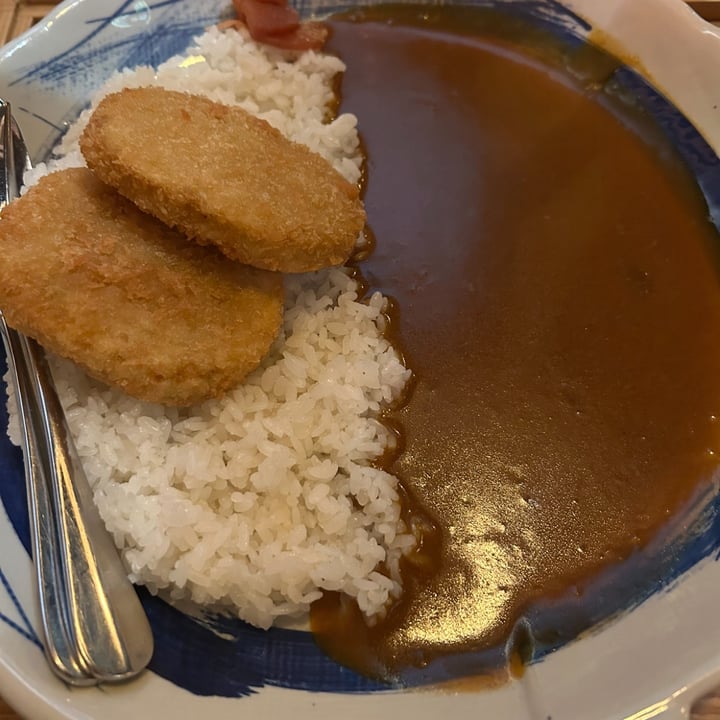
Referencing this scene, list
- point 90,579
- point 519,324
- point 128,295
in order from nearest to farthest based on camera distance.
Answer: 1. point 90,579
2. point 128,295
3. point 519,324

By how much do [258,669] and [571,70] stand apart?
2.04 metres

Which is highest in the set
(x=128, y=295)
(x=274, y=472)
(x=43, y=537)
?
(x=128, y=295)

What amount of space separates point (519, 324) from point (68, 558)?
121 centimetres

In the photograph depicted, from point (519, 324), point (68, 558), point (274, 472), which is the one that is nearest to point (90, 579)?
point (68, 558)

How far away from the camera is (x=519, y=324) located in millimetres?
1825

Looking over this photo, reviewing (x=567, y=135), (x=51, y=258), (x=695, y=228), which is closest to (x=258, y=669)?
(x=51, y=258)

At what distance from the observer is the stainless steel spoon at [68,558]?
1.30 metres

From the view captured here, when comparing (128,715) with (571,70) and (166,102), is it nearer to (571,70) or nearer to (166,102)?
(166,102)

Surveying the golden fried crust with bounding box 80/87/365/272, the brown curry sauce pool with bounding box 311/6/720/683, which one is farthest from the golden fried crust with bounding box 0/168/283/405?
the brown curry sauce pool with bounding box 311/6/720/683

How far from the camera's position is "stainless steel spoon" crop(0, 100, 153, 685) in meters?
1.30

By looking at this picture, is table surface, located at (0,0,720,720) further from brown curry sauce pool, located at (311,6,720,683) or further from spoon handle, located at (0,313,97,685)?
spoon handle, located at (0,313,97,685)

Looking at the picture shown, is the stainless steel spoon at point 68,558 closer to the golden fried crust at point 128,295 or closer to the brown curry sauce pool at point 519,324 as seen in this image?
the golden fried crust at point 128,295

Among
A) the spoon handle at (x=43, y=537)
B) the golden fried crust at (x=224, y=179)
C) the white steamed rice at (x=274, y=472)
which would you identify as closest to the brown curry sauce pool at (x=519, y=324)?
the white steamed rice at (x=274, y=472)

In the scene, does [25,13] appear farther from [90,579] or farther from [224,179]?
[90,579]
